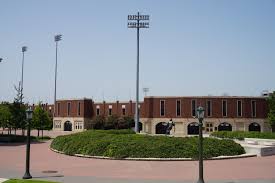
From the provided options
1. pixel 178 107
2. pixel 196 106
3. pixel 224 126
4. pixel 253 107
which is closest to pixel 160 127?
pixel 178 107

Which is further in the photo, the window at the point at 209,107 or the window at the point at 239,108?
the window at the point at 209,107

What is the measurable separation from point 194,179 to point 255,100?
63.9 m

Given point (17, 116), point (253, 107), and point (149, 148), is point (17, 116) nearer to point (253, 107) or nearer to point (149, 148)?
point (149, 148)

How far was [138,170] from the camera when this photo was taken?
62.9ft

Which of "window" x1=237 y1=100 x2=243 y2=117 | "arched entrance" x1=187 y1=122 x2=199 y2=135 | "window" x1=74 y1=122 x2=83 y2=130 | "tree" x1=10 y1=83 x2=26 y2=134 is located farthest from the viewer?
"window" x1=74 y1=122 x2=83 y2=130

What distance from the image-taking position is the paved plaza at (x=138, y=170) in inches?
655

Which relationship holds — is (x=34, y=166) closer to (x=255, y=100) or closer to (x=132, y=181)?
(x=132, y=181)

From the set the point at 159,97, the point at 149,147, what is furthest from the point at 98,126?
the point at 149,147

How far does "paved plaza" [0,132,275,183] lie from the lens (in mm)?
16641

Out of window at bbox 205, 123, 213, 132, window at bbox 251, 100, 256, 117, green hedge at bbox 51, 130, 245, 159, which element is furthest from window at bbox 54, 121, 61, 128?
green hedge at bbox 51, 130, 245, 159

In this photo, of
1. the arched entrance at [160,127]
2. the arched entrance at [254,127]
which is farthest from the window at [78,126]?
the arched entrance at [254,127]

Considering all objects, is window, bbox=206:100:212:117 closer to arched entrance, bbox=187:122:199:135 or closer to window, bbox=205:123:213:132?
window, bbox=205:123:213:132

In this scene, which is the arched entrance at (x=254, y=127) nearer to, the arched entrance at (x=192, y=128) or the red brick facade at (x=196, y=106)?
the red brick facade at (x=196, y=106)

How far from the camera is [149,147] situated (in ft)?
79.4
